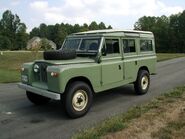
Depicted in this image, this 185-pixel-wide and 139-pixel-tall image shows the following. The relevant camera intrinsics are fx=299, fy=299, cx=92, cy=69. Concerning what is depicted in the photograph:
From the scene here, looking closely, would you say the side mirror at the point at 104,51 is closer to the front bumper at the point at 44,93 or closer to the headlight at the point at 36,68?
the headlight at the point at 36,68

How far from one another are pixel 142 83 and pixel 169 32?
81.8 m

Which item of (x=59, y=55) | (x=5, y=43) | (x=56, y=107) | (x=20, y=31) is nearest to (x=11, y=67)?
(x=56, y=107)

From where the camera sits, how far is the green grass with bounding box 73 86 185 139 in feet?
18.7

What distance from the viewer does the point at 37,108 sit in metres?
8.01

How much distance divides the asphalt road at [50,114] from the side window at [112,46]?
1491mm

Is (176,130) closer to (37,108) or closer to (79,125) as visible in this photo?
(79,125)

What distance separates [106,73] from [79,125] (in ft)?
6.27

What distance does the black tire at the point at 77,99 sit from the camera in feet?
22.4

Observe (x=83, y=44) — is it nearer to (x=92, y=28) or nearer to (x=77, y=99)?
(x=77, y=99)

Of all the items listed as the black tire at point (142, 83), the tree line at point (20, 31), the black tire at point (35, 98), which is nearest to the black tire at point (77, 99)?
the black tire at point (35, 98)

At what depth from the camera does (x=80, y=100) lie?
7.14 metres

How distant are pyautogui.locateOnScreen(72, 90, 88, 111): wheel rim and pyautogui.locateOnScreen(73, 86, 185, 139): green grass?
0.79 m

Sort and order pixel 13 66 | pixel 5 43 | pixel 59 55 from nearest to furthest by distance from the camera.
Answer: pixel 59 55
pixel 13 66
pixel 5 43

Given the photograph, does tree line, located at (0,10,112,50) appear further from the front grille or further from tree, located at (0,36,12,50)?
the front grille
